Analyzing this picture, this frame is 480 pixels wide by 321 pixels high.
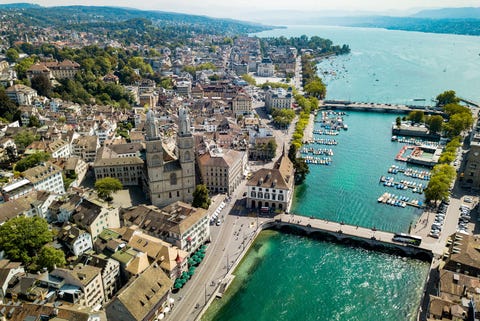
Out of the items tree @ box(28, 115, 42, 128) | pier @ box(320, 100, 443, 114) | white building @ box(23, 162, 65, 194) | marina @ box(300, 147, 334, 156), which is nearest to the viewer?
white building @ box(23, 162, 65, 194)

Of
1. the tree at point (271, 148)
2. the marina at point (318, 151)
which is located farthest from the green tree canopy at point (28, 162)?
the marina at point (318, 151)

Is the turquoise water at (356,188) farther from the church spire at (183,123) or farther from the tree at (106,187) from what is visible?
the tree at (106,187)

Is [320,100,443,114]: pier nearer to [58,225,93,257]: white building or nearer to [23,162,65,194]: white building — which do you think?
Answer: [23,162,65,194]: white building

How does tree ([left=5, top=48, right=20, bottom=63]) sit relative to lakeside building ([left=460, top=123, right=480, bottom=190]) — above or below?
above

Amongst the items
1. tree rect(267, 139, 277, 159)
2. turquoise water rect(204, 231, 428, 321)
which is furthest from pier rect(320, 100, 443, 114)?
turquoise water rect(204, 231, 428, 321)

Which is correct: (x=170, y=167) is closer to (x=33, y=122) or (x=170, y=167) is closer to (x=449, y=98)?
(x=33, y=122)
